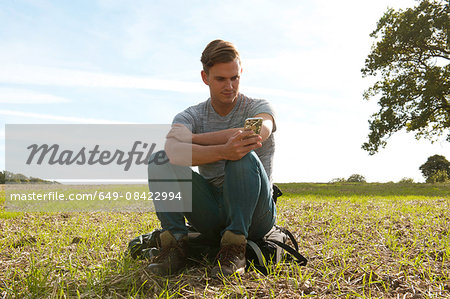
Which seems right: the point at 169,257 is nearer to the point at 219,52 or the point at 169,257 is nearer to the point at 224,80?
the point at 224,80

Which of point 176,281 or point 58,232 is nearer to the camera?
point 176,281

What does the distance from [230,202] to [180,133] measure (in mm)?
887

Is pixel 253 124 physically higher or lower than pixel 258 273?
higher


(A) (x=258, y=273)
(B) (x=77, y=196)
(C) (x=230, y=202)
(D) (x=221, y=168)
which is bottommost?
(A) (x=258, y=273)

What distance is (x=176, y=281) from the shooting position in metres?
3.09

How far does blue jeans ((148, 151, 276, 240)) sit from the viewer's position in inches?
119

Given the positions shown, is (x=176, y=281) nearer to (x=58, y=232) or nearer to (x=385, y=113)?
(x=58, y=232)

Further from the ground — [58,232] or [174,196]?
[174,196]

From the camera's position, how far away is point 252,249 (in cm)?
339

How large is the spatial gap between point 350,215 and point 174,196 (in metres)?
4.98

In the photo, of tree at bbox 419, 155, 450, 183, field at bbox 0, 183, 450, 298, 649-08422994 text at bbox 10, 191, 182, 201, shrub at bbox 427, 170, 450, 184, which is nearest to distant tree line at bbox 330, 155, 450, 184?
tree at bbox 419, 155, 450, 183

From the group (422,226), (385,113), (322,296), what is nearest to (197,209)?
(322,296)

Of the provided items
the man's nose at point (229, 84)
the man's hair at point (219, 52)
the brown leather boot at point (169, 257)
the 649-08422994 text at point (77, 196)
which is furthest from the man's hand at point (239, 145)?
the 649-08422994 text at point (77, 196)

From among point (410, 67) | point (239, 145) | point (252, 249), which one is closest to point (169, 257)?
point (252, 249)
